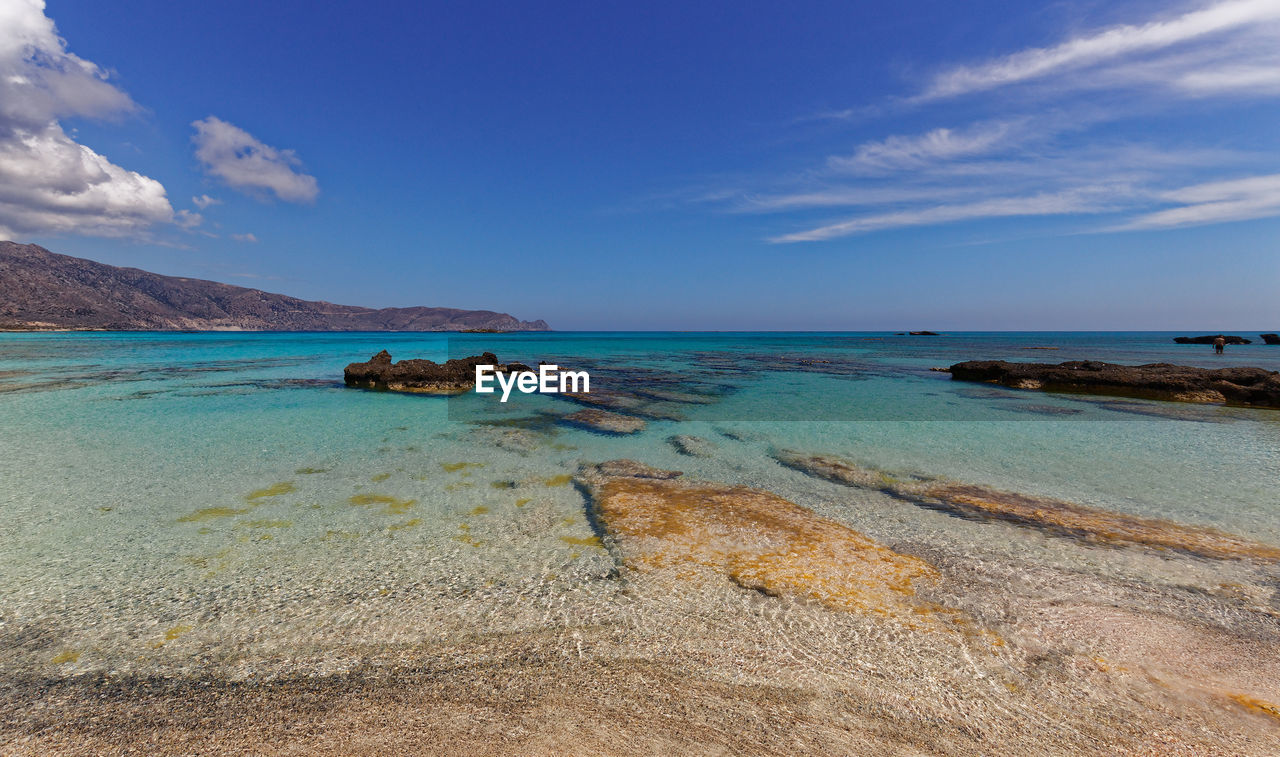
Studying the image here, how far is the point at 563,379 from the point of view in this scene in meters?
29.1

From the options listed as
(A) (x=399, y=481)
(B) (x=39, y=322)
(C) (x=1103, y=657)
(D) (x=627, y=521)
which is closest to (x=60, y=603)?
(A) (x=399, y=481)

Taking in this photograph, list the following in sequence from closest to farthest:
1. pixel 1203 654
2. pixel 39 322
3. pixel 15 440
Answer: pixel 1203 654, pixel 15 440, pixel 39 322

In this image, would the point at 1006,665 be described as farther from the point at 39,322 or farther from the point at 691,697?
the point at 39,322

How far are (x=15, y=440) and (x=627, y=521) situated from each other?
1659 cm

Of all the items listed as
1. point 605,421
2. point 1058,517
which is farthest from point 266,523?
point 1058,517

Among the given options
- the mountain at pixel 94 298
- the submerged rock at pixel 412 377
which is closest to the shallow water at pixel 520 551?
the submerged rock at pixel 412 377

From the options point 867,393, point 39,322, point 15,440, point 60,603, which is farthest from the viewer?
point 39,322

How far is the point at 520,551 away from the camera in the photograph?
648 centimetres

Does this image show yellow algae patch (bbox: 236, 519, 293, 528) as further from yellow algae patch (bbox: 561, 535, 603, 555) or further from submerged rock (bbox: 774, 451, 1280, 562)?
submerged rock (bbox: 774, 451, 1280, 562)

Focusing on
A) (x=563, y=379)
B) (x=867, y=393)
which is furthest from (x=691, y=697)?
(x=563, y=379)

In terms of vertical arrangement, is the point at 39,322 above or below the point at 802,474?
above

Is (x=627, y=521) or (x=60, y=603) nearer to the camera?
(x=60, y=603)

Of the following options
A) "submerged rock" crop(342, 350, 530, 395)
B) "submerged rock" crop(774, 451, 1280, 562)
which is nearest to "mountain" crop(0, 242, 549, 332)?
"submerged rock" crop(342, 350, 530, 395)

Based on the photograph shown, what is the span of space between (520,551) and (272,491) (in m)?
5.75
